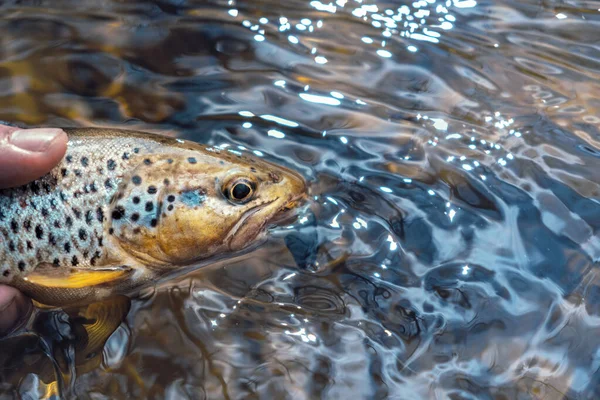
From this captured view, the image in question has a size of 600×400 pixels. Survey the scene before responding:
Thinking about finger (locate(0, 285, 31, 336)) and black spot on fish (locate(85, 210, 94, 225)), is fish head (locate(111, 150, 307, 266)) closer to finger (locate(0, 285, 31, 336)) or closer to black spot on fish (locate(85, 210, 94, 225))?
black spot on fish (locate(85, 210, 94, 225))

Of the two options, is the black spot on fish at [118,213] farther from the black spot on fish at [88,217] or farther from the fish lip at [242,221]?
the fish lip at [242,221]

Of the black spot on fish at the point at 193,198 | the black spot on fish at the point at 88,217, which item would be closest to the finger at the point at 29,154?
the black spot on fish at the point at 88,217

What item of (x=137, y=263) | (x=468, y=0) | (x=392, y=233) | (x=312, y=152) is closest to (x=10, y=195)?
(x=137, y=263)

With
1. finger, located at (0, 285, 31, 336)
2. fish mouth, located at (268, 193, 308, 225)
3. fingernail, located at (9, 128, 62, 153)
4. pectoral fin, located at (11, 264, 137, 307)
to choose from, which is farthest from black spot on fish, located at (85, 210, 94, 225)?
fish mouth, located at (268, 193, 308, 225)

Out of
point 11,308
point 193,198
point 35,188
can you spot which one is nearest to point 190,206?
point 193,198

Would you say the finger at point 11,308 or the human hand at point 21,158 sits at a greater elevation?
the human hand at point 21,158

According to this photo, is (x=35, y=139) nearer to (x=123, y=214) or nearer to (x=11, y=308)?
(x=123, y=214)

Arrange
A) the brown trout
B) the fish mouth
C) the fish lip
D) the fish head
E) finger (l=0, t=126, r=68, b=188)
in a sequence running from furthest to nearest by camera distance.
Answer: the fish mouth
the fish lip
the fish head
the brown trout
finger (l=0, t=126, r=68, b=188)
